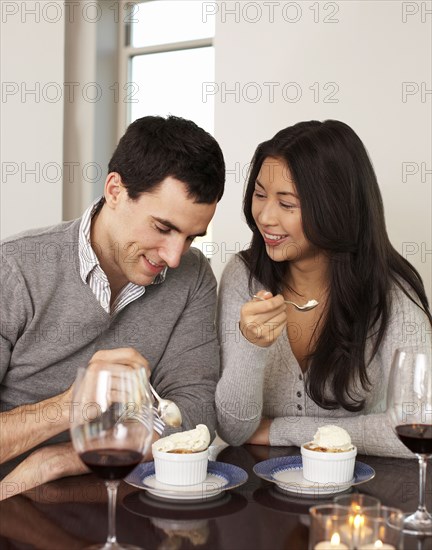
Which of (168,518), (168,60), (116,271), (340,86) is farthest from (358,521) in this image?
(168,60)

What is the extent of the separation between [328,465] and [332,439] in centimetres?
6

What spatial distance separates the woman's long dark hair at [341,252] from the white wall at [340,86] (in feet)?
2.26

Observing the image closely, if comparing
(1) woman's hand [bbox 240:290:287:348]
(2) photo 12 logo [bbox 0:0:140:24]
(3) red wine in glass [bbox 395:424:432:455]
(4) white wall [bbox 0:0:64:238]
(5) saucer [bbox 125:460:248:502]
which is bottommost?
(5) saucer [bbox 125:460:248:502]

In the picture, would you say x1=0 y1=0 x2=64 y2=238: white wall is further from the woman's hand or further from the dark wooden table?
the dark wooden table

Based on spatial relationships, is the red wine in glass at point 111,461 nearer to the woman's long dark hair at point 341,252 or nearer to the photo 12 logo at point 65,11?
the woman's long dark hair at point 341,252

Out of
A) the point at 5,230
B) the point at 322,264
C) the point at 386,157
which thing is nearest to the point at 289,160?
the point at 322,264

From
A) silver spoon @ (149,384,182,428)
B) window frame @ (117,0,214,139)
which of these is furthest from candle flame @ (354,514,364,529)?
window frame @ (117,0,214,139)

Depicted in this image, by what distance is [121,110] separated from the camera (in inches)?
153

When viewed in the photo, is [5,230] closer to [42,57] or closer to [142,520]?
[42,57]

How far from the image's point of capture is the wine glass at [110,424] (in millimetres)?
1009

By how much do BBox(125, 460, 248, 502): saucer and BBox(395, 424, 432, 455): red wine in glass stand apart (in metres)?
0.32

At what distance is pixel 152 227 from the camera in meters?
1.77

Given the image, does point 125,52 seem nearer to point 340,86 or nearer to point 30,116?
point 30,116

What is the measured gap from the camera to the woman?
1.95 m
